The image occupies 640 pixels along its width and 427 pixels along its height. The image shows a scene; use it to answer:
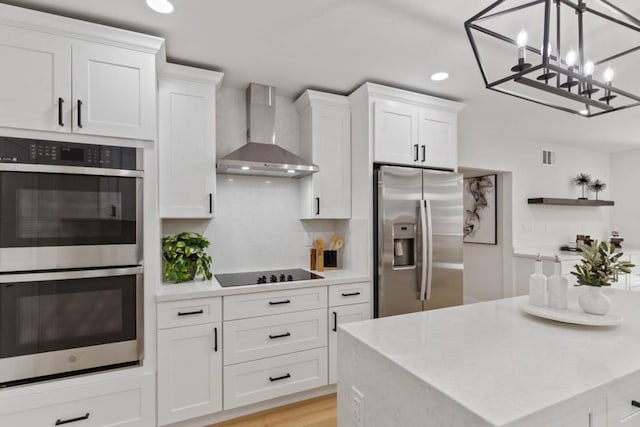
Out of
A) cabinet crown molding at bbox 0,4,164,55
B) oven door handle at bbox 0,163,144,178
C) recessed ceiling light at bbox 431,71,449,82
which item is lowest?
oven door handle at bbox 0,163,144,178

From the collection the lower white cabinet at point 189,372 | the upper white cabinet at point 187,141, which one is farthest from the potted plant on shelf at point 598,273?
the upper white cabinet at point 187,141

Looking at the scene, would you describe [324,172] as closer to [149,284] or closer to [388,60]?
[388,60]

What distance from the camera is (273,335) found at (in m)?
2.43

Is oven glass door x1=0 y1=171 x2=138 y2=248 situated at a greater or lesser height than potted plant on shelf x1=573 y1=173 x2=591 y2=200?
lesser

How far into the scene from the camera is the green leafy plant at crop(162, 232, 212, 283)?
97.4 inches

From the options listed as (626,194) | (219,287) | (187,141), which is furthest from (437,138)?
(626,194)

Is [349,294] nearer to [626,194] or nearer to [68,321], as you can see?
[68,321]

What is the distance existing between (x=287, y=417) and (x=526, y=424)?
200cm

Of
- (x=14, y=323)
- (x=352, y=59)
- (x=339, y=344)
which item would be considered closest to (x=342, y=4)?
(x=352, y=59)

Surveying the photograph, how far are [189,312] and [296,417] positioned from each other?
1097 millimetres

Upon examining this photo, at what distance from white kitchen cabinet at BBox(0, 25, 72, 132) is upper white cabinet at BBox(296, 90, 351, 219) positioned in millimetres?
1753

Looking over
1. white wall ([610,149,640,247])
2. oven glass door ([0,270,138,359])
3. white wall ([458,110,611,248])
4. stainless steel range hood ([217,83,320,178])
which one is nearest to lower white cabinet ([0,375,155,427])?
oven glass door ([0,270,138,359])

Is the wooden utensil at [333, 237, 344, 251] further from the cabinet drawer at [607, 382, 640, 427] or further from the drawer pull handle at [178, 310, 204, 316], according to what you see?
the cabinet drawer at [607, 382, 640, 427]

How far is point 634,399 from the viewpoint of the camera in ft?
3.48
